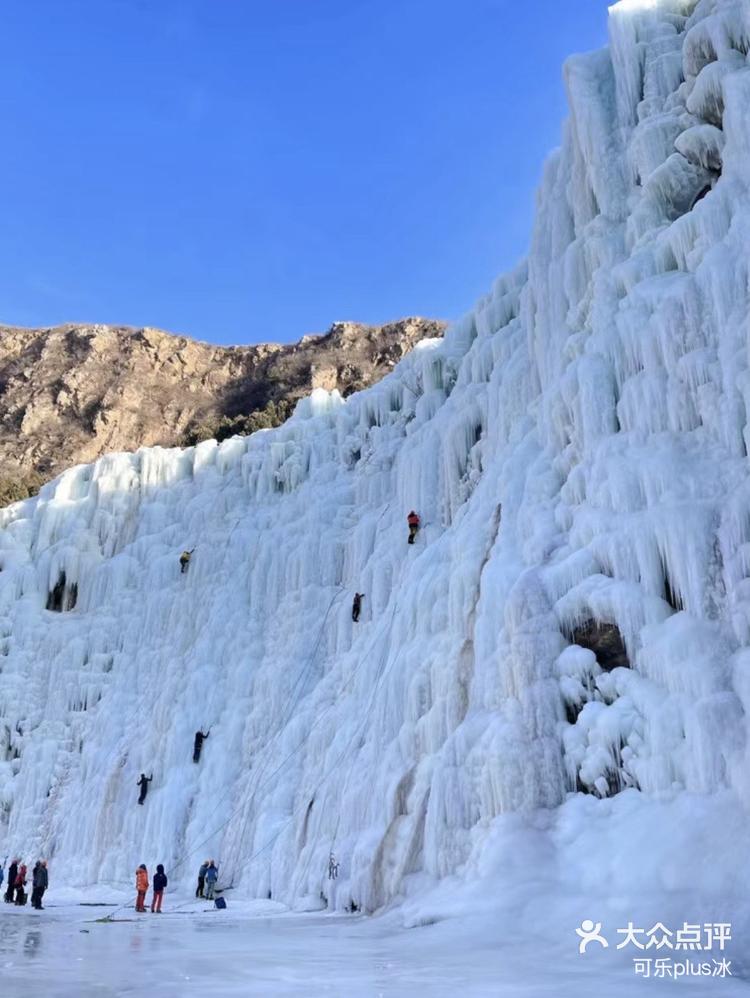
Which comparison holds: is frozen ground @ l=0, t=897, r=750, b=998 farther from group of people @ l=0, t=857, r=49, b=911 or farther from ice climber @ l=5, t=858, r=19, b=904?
ice climber @ l=5, t=858, r=19, b=904

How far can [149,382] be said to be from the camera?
1740 inches

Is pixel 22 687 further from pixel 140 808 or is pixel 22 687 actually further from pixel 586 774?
pixel 586 774

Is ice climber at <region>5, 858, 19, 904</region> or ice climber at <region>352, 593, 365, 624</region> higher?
ice climber at <region>352, 593, 365, 624</region>

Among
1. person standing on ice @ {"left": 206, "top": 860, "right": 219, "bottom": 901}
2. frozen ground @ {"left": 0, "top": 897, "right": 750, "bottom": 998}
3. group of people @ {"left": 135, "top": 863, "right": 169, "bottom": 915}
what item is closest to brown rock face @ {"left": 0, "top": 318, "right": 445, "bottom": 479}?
person standing on ice @ {"left": 206, "top": 860, "right": 219, "bottom": 901}

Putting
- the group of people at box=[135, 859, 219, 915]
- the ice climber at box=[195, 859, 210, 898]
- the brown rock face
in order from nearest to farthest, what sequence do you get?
the group of people at box=[135, 859, 219, 915]
the ice climber at box=[195, 859, 210, 898]
the brown rock face

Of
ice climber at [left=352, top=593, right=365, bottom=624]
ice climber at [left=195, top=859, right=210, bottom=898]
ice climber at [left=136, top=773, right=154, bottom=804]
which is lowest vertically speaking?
ice climber at [left=195, top=859, right=210, bottom=898]

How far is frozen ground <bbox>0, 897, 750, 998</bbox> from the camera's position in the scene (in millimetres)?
4992

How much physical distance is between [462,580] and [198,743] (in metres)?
8.56

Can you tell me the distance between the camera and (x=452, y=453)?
17.4 meters

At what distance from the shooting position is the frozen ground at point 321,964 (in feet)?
16.4

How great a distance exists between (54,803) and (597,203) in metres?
16.6

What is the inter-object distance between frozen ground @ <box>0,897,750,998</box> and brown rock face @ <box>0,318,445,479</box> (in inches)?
1273

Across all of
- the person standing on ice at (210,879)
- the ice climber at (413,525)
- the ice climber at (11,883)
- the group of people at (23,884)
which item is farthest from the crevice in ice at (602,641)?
the ice climber at (11,883)

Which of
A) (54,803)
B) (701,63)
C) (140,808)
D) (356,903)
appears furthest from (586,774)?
(54,803)
